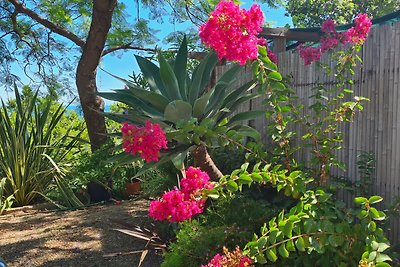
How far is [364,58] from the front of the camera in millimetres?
3693

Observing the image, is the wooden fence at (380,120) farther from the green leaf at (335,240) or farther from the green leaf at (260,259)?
the green leaf at (260,259)

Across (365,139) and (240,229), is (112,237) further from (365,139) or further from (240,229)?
(365,139)

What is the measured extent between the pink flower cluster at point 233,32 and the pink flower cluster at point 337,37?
1044 mm

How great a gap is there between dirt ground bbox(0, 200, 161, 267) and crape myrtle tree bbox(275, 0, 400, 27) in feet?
49.6

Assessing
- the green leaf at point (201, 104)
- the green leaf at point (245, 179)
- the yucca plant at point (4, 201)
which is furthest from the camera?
the yucca plant at point (4, 201)

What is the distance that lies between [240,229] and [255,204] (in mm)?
363

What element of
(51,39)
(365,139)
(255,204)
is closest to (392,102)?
(365,139)

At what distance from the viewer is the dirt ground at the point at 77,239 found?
3950 millimetres

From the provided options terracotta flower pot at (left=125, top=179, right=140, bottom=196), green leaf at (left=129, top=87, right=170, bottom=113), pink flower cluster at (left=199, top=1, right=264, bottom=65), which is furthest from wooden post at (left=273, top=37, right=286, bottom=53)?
pink flower cluster at (left=199, top=1, right=264, bottom=65)

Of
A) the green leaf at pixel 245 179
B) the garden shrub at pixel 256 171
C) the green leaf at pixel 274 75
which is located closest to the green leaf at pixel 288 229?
the garden shrub at pixel 256 171

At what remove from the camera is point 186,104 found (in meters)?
3.65

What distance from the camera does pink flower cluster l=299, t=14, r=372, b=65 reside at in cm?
335

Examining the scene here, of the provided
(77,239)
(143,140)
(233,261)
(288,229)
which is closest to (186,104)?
(143,140)

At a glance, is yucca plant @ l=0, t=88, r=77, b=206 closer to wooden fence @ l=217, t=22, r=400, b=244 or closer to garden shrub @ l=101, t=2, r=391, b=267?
garden shrub @ l=101, t=2, r=391, b=267
